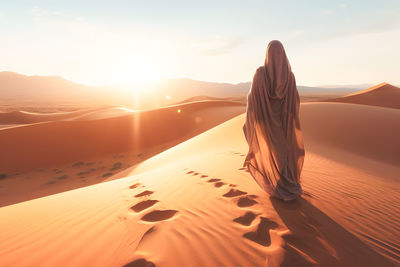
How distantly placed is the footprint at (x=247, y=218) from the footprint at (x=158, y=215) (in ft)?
3.04

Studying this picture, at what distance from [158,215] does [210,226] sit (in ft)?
2.67

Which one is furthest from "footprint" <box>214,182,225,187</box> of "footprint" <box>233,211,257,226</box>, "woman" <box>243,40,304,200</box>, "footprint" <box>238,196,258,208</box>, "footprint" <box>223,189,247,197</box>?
"footprint" <box>233,211,257,226</box>

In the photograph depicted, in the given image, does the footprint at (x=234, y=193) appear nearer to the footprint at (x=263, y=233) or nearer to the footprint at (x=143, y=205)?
the footprint at (x=263, y=233)

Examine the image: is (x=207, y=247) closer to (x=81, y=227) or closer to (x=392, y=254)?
(x=81, y=227)

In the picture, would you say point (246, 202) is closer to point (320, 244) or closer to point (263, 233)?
point (263, 233)

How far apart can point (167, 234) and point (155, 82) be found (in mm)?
198307

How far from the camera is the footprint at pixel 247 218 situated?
2.56 metres

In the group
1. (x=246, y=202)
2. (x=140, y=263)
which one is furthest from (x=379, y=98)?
(x=140, y=263)

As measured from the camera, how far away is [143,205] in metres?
3.24

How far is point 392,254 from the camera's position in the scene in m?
2.13

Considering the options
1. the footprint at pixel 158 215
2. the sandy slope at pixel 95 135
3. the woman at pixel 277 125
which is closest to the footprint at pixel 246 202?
the woman at pixel 277 125

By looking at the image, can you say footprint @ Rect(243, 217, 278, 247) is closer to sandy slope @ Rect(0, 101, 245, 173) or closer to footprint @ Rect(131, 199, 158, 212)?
footprint @ Rect(131, 199, 158, 212)

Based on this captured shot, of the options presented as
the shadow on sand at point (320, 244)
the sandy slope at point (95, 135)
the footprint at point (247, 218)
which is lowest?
the sandy slope at point (95, 135)

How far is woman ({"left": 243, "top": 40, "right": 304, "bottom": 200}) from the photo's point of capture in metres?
3.09
